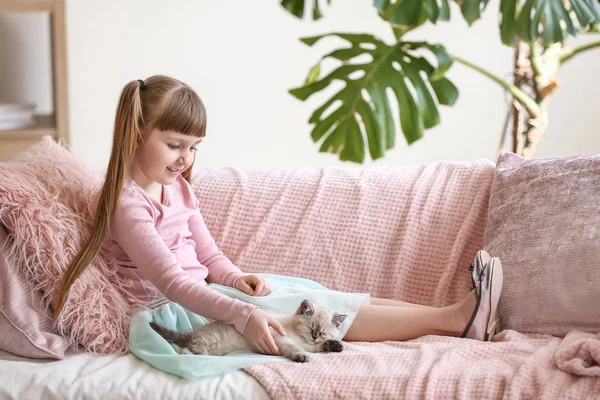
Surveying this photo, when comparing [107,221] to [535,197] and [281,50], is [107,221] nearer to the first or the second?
[535,197]

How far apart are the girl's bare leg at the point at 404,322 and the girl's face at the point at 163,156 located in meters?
0.50

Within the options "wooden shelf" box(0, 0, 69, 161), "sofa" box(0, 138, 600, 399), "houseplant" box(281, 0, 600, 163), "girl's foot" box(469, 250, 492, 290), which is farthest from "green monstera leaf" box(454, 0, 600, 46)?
"wooden shelf" box(0, 0, 69, 161)

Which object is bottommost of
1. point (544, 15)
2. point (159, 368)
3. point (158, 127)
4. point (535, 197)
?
point (159, 368)

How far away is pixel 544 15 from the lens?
215 centimetres

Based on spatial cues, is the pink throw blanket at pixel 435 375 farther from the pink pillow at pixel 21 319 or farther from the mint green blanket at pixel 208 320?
the pink pillow at pixel 21 319

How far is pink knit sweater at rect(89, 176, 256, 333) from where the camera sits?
1591mm

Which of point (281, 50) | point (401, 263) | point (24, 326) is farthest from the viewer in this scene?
point (281, 50)

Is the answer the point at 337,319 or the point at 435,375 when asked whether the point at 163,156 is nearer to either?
the point at 337,319

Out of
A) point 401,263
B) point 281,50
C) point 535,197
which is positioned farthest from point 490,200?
point 281,50

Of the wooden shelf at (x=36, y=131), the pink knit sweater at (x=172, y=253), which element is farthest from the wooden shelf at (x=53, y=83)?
the pink knit sweater at (x=172, y=253)

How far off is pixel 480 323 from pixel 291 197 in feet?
2.04

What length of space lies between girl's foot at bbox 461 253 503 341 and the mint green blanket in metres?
0.24

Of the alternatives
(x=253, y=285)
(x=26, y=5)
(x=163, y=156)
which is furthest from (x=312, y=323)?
(x=26, y=5)

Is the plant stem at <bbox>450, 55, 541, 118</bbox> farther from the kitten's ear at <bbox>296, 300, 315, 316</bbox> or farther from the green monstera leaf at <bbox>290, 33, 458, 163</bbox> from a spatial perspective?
the kitten's ear at <bbox>296, 300, 315, 316</bbox>
